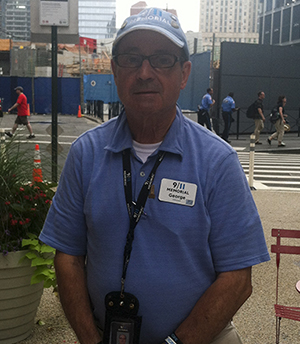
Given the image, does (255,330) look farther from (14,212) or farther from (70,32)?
(70,32)

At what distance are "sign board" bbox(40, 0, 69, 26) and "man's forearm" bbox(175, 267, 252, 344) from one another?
6.14 m

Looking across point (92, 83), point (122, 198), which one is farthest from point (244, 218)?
point (92, 83)

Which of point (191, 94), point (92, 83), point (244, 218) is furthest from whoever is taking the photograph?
Result: point (92, 83)

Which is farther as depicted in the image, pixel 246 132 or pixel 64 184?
pixel 246 132

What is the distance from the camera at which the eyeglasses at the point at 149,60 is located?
198cm

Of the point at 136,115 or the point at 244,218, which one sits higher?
the point at 136,115

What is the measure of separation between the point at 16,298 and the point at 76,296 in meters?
1.49

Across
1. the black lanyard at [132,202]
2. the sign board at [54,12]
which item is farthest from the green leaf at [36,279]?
the sign board at [54,12]

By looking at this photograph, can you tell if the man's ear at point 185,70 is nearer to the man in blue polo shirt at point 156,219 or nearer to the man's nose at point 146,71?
the man in blue polo shirt at point 156,219

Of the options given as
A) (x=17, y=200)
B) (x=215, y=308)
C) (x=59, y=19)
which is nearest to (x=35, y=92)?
(x=59, y=19)

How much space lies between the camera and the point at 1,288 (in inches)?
129

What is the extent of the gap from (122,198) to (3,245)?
156cm

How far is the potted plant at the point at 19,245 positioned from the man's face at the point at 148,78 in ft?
4.91

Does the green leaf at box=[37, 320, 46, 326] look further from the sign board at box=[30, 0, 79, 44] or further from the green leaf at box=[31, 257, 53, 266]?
the sign board at box=[30, 0, 79, 44]
